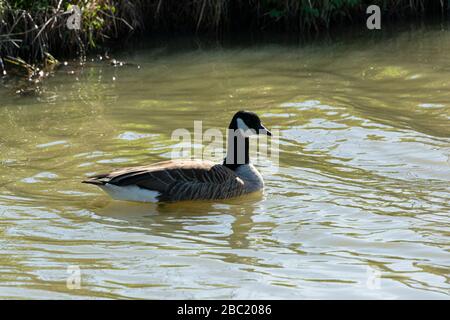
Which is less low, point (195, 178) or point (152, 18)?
point (152, 18)

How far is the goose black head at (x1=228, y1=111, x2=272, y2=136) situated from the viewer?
9758 millimetres

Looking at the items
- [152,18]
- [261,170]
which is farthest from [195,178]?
[152,18]

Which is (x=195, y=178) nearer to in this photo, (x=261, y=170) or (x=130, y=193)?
(x=130, y=193)

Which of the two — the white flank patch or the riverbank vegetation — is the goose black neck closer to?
the white flank patch

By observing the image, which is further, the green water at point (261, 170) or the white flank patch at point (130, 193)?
the white flank patch at point (130, 193)

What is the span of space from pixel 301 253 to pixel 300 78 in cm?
688

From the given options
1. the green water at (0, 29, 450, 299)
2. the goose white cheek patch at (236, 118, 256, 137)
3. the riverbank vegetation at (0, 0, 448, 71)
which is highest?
the riverbank vegetation at (0, 0, 448, 71)

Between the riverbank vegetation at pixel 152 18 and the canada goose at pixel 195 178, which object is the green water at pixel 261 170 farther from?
the riverbank vegetation at pixel 152 18

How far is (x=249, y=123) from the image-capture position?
978 cm

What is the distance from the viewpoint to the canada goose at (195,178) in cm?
880

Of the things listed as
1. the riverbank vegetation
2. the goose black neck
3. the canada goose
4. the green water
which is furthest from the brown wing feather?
the riverbank vegetation

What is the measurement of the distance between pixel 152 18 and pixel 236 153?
768cm

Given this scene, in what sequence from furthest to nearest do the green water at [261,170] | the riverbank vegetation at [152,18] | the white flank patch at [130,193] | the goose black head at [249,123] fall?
1. the riverbank vegetation at [152,18]
2. the goose black head at [249,123]
3. the white flank patch at [130,193]
4. the green water at [261,170]

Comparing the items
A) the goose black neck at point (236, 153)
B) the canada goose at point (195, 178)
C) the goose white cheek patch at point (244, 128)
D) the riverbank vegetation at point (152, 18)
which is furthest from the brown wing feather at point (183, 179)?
the riverbank vegetation at point (152, 18)
